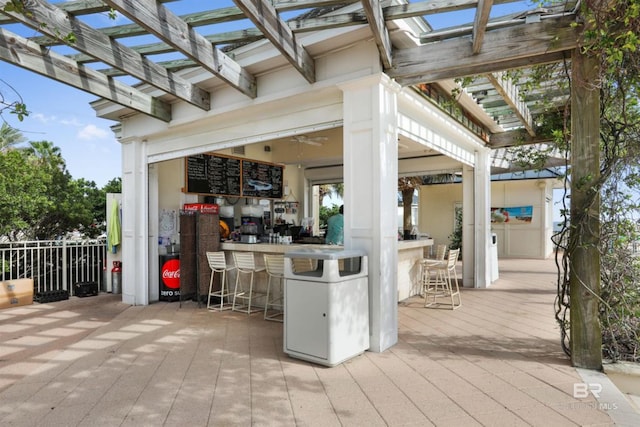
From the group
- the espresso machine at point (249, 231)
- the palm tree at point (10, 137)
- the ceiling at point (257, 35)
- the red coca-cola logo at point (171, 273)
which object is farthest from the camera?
the palm tree at point (10, 137)

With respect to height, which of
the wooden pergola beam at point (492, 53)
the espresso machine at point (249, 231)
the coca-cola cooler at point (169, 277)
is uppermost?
the wooden pergola beam at point (492, 53)

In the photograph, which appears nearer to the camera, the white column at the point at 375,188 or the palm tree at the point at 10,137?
the white column at the point at 375,188

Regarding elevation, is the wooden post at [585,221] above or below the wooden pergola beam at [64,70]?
below

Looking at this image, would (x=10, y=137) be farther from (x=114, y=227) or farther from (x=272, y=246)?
(x=272, y=246)

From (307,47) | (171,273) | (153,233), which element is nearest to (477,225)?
(307,47)

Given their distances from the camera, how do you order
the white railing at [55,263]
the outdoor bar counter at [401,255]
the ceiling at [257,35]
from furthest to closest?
the white railing at [55,263] → the outdoor bar counter at [401,255] → the ceiling at [257,35]

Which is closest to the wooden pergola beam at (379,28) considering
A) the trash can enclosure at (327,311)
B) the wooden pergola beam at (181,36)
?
the wooden pergola beam at (181,36)

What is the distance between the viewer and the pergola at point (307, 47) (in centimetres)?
292

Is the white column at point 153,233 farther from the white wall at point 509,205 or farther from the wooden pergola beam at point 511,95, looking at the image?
the white wall at point 509,205

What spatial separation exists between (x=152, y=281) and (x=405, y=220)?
9546 millimetres

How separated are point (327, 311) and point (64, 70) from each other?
348 centimetres

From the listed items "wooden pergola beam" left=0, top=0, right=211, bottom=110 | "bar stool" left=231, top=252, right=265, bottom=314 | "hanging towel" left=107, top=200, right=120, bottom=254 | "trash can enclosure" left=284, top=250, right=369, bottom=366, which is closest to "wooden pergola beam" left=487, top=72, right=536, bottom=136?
"trash can enclosure" left=284, top=250, right=369, bottom=366

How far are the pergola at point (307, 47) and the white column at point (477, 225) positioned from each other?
416 cm

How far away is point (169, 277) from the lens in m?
6.20
